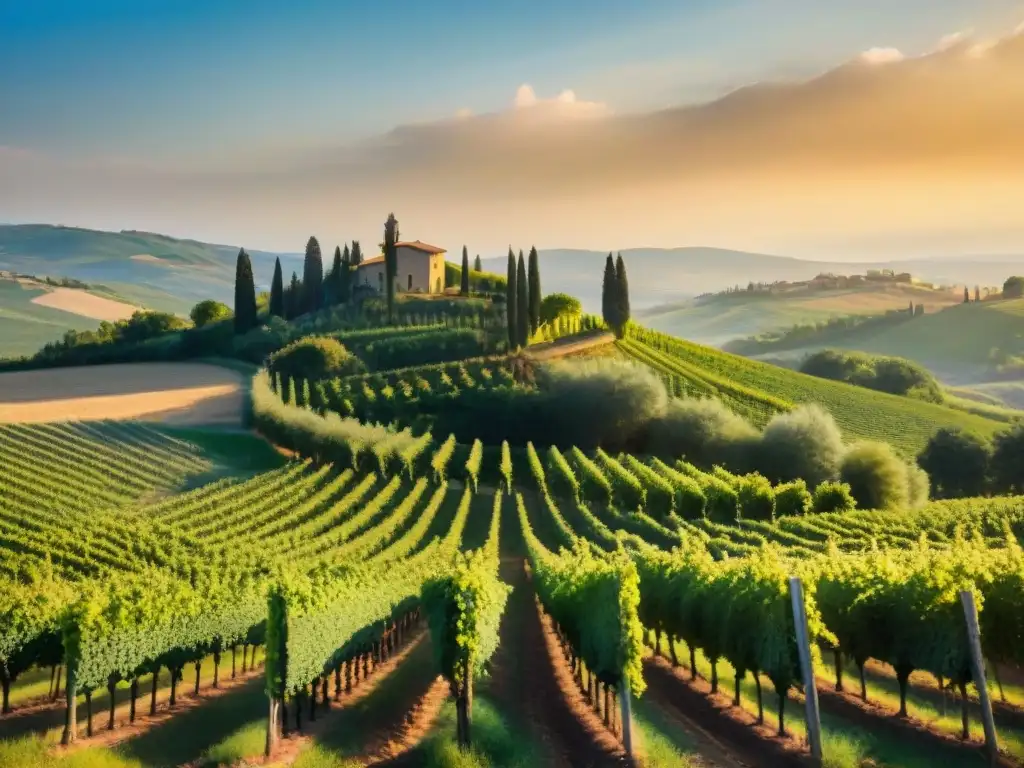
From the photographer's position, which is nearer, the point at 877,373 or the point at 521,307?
the point at 521,307

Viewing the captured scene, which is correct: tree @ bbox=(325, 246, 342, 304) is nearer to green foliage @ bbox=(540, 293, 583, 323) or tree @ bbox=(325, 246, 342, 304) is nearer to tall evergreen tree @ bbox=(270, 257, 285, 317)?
tall evergreen tree @ bbox=(270, 257, 285, 317)

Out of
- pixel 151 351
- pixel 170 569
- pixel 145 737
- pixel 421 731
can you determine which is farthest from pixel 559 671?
pixel 151 351

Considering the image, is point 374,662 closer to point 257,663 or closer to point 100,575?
point 257,663

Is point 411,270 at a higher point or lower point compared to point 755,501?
higher

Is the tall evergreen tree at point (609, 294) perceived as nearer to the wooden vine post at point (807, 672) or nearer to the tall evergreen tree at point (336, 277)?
the tall evergreen tree at point (336, 277)

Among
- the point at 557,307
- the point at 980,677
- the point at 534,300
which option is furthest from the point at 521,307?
the point at 980,677

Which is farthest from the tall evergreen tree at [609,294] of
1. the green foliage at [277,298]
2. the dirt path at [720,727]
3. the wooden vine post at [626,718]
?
the wooden vine post at [626,718]

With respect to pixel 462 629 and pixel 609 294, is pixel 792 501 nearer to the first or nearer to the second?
pixel 462 629
